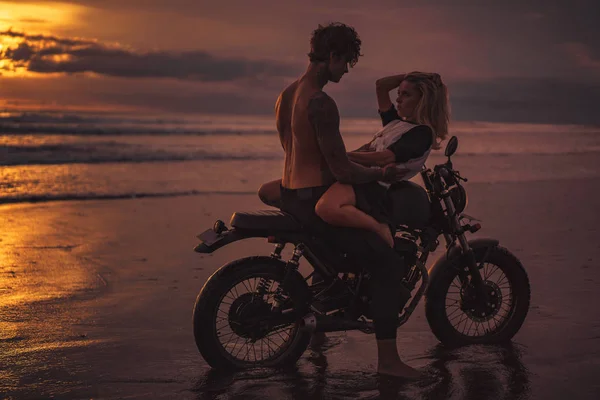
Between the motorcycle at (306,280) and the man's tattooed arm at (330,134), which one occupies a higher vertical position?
the man's tattooed arm at (330,134)

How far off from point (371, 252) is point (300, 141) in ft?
2.70

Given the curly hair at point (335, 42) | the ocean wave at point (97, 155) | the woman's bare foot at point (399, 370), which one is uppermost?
the curly hair at point (335, 42)

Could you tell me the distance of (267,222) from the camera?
544 centimetres

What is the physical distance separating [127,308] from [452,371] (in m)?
2.95

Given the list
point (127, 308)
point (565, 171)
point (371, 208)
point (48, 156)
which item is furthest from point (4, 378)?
point (48, 156)

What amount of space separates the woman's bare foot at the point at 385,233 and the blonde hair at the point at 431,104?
24.4 inches

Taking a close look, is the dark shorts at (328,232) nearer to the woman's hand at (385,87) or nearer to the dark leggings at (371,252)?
the dark leggings at (371,252)

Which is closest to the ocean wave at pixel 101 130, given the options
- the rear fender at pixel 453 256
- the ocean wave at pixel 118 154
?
the ocean wave at pixel 118 154

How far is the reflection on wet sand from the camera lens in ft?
16.9

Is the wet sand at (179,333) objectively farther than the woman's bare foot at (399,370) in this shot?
No

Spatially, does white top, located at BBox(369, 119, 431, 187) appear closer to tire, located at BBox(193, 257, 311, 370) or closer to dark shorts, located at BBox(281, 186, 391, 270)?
dark shorts, located at BBox(281, 186, 391, 270)

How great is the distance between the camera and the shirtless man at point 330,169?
204 inches

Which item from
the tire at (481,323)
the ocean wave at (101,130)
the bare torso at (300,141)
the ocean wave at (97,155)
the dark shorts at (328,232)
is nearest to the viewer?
the bare torso at (300,141)

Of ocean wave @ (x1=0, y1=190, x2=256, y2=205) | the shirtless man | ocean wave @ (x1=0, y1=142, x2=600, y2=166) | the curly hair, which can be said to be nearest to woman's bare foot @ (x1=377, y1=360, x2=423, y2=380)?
the shirtless man
